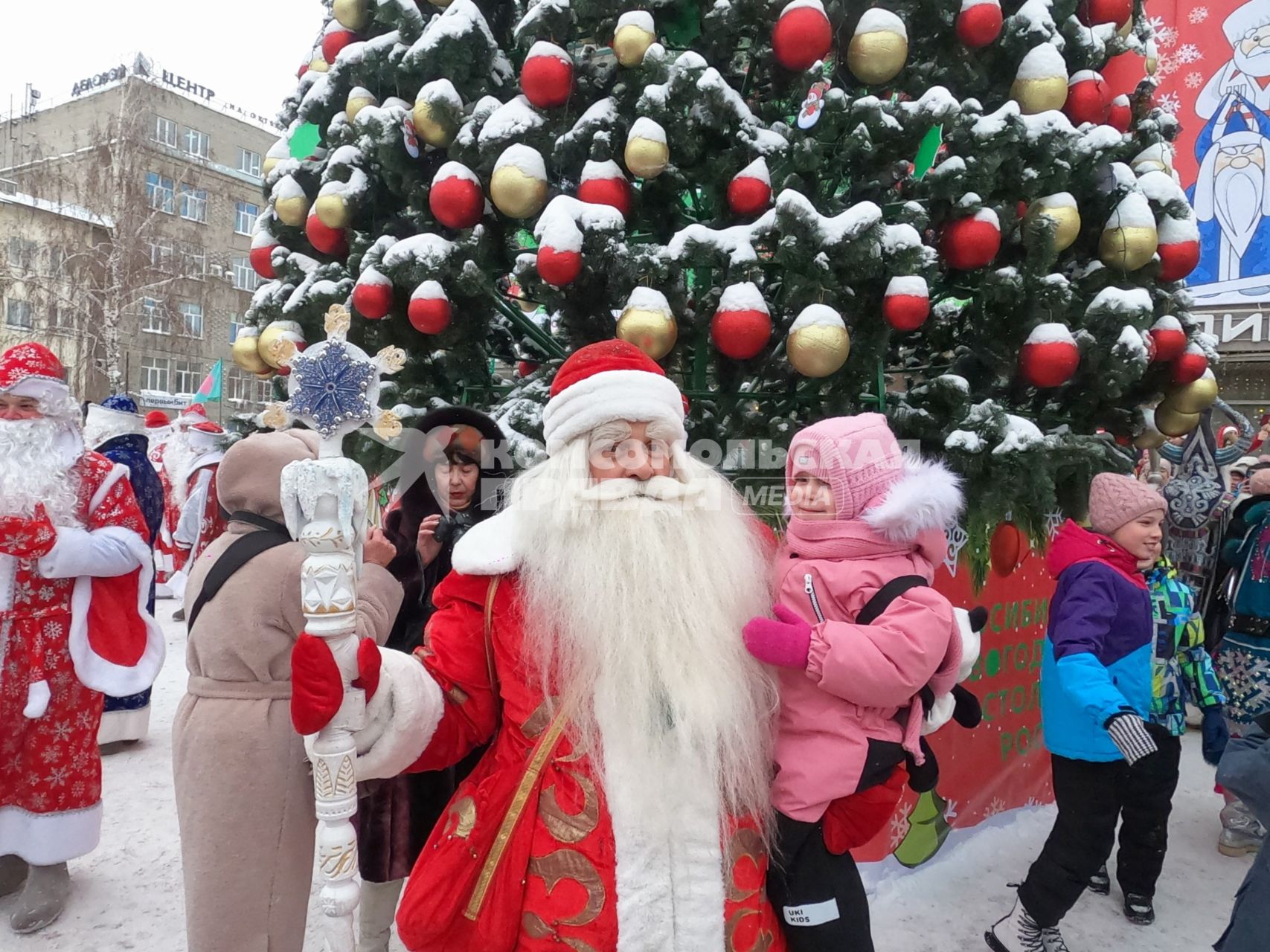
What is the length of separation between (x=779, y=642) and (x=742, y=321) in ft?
5.02

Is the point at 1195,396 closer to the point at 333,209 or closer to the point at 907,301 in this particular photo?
the point at 907,301

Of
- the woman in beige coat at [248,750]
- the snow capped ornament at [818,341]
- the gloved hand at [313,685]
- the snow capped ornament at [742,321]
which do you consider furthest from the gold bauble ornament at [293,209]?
the gloved hand at [313,685]

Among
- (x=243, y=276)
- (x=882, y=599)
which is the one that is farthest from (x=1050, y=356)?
(x=243, y=276)

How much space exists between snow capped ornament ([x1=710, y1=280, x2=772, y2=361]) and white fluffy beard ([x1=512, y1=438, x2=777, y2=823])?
1.23m

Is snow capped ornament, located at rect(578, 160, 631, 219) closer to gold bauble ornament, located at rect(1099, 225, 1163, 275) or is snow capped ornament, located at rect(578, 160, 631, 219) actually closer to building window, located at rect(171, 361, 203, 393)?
gold bauble ornament, located at rect(1099, 225, 1163, 275)

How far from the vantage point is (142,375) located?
29344 millimetres

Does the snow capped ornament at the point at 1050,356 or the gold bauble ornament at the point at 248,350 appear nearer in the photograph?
the snow capped ornament at the point at 1050,356

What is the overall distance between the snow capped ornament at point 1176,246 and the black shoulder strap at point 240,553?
11.7 feet

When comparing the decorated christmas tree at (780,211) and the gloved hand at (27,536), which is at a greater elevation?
the decorated christmas tree at (780,211)

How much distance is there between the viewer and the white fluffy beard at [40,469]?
9.59 ft

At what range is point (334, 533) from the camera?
1353 mm

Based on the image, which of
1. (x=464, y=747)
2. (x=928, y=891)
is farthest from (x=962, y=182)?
(x=928, y=891)

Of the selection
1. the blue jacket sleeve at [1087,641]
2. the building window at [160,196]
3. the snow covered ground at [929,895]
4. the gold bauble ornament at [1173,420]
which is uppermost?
the building window at [160,196]

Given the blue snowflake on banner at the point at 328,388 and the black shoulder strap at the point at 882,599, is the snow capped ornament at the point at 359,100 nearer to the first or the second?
the blue snowflake on banner at the point at 328,388
